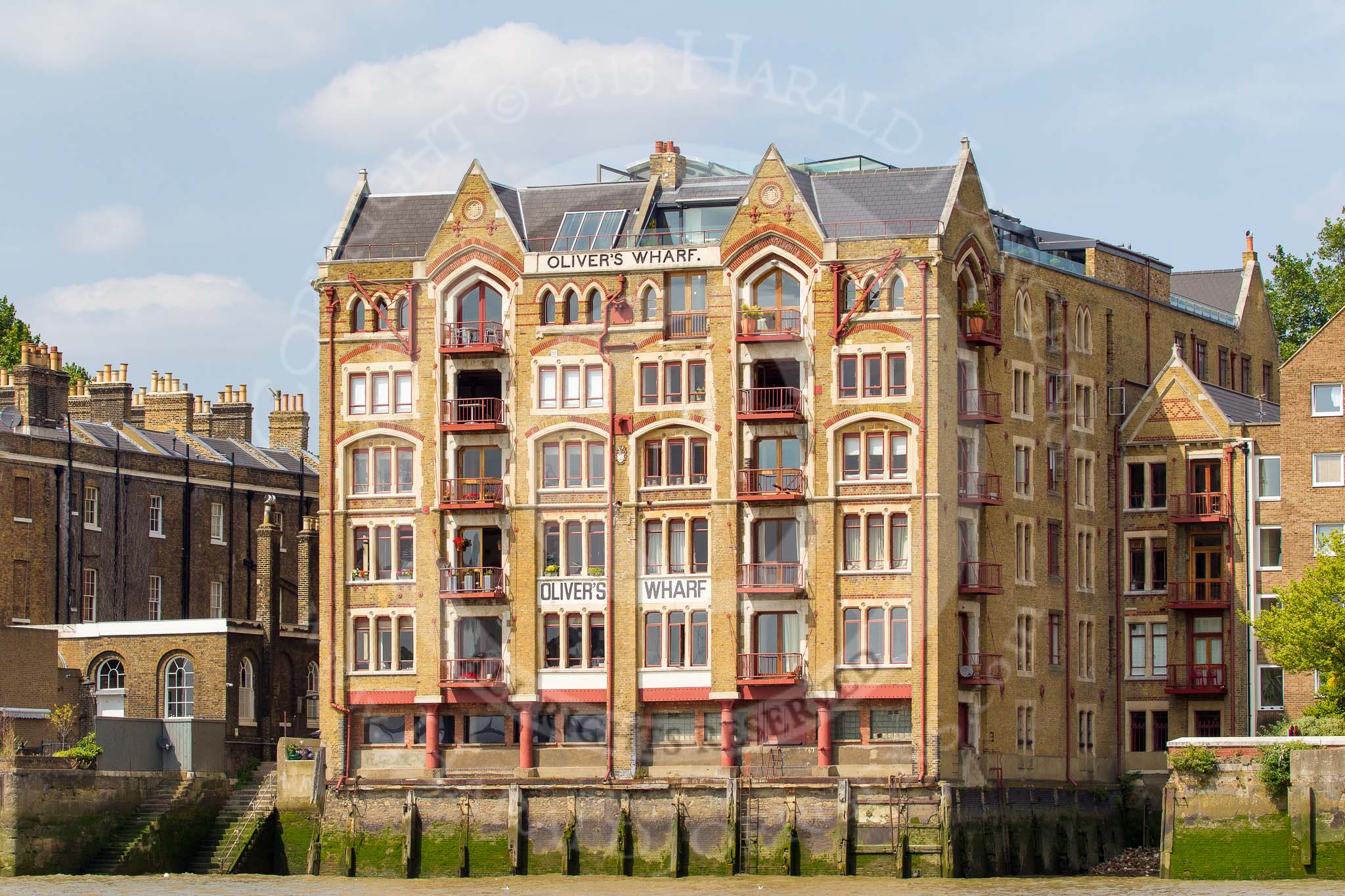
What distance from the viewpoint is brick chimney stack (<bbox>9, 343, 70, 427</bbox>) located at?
357 feet

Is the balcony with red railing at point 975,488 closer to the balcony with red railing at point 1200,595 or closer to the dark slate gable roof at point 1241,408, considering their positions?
the balcony with red railing at point 1200,595

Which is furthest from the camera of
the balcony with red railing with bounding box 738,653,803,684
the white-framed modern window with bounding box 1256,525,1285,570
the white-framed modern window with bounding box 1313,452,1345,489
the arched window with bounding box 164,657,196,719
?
the arched window with bounding box 164,657,196,719

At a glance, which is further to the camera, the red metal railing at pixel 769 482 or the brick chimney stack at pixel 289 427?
the brick chimney stack at pixel 289 427

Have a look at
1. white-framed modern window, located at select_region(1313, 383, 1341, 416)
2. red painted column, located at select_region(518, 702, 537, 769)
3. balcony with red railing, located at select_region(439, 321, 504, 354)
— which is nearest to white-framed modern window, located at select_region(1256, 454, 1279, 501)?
white-framed modern window, located at select_region(1313, 383, 1341, 416)

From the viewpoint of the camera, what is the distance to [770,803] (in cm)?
8719

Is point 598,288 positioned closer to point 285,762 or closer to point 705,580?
point 705,580

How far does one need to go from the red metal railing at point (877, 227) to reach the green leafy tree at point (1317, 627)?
665 inches

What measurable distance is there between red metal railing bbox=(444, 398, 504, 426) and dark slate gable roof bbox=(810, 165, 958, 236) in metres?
12.7

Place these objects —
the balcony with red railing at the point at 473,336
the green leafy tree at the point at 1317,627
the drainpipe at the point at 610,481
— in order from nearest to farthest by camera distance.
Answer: the green leafy tree at the point at 1317,627, the drainpipe at the point at 610,481, the balcony with red railing at the point at 473,336

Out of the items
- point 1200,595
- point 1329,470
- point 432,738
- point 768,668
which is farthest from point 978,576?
point 432,738

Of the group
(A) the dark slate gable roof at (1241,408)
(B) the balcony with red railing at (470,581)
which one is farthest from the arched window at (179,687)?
(A) the dark slate gable roof at (1241,408)

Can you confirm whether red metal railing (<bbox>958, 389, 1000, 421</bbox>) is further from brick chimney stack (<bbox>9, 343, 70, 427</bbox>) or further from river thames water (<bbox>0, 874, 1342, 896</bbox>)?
brick chimney stack (<bbox>9, 343, 70, 427</bbox>)

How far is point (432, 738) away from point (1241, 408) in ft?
109

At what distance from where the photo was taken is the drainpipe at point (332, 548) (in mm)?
94812
